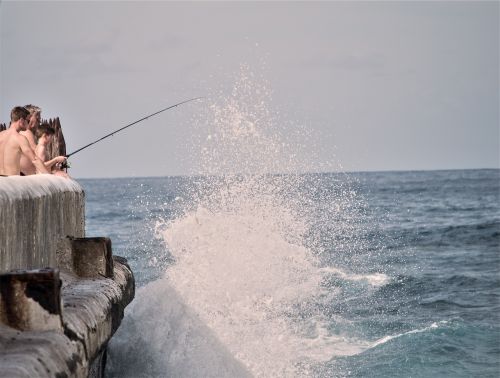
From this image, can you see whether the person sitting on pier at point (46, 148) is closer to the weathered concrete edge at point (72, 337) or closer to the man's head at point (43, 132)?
the man's head at point (43, 132)

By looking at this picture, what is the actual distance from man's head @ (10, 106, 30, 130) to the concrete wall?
2.42 ft

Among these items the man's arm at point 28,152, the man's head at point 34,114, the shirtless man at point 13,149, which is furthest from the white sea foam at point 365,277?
the shirtless man at point 13,149

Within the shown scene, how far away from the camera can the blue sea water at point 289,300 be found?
745 cm

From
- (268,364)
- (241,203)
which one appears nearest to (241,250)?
(241,203)

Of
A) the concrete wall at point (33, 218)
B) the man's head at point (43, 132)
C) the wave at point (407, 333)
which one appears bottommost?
the wave at point (407, 333)

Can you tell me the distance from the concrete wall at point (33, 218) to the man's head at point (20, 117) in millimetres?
736

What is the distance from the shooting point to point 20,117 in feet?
22.1

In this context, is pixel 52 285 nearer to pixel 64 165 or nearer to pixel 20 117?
pixel 20 117

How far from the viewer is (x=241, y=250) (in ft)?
55.8

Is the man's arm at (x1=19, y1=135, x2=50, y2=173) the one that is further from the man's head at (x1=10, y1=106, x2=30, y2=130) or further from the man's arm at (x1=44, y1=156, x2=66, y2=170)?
the man's arm at (x1=44, y1=156, x2=66, y2=170)

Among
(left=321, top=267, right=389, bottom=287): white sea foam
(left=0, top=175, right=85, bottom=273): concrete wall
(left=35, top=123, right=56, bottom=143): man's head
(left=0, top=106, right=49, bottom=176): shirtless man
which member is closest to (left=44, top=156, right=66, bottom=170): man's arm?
(left=35, top=123, right=56, bottom=143): man's head

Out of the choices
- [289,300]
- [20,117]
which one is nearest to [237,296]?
[289,300]

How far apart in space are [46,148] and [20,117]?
1.46m

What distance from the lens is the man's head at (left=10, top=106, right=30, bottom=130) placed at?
6684 mm
